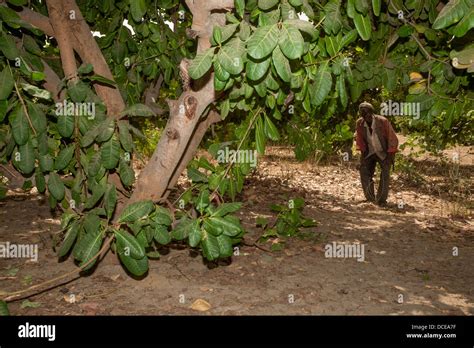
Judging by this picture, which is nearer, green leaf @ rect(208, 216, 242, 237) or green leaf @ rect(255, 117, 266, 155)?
green leaf @ rect(208, 216, 242, 237)

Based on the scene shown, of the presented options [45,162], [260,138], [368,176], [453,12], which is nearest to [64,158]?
[45,162]

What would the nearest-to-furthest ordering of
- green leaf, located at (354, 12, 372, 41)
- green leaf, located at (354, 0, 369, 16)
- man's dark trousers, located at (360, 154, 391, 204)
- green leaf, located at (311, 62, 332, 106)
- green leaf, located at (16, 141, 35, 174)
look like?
green leaf, located at (354, 0, 369, 16), green leaf, located at (354, 12, 372, 41), green leaf, located at (311, 62, 332, 106), green leaf, located at (16, 141, 35, 174), man's dark trousers, located at (360, 154, 391, 204)

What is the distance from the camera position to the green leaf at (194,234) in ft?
8.89

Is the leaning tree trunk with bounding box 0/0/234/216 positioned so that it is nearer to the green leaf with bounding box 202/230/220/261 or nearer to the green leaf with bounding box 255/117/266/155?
the green leaf with bounding box 255/117/266/155

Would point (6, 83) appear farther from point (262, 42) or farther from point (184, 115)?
point (262, 42)

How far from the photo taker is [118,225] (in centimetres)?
297

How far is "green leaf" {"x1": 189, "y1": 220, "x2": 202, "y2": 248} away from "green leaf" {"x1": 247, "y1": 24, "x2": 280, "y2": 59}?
121 centimetres

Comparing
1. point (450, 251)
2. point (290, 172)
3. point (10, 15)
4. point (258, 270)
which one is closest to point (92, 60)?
point (10, 15)

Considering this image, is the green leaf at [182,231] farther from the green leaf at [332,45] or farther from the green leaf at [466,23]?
the green leaf at [466,23]

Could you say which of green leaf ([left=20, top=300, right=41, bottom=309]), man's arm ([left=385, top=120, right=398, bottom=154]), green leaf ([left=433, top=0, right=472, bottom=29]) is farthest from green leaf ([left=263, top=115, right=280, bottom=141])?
man's arm ([left=385, top=120, right=398, bottom=154])

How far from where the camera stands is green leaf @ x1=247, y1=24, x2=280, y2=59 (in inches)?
77.1

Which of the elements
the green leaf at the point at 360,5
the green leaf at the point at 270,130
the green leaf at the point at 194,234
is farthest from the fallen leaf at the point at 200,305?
the green leaf at the point at 360,5

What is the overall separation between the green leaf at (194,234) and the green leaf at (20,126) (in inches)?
49.0

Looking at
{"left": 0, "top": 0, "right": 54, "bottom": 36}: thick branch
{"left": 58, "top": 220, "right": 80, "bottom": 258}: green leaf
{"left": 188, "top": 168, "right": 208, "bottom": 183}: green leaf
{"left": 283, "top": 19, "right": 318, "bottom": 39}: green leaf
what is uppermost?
{"left": 0, "top": 0, "right": 54, "bottom": 36}: thick branch
